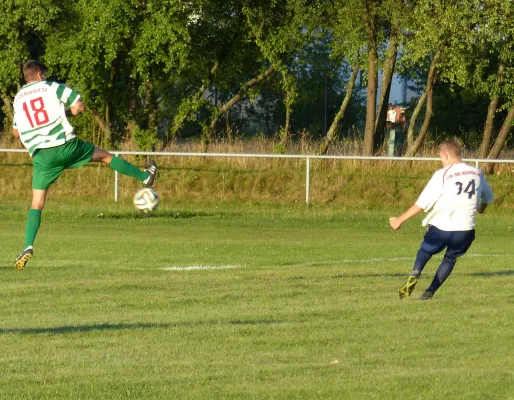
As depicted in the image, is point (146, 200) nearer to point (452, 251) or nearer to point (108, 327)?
point (108, 327)

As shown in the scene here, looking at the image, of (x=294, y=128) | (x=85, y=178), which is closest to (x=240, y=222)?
(x=85, y=178)

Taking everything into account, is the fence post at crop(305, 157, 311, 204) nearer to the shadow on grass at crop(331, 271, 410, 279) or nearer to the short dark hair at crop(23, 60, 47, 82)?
the shadow on grass at crop(331, 271, 410, 279)

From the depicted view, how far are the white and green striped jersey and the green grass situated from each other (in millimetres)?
1704

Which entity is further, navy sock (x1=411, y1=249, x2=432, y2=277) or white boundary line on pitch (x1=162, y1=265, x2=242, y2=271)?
white boundary line on pitch (x1=162, y1=265, x2=242, y2=271)

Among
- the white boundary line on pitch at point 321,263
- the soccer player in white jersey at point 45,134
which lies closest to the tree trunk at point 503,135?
the white boundary line on pitch at point 321,263

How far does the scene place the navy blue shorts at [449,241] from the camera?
1142 cm

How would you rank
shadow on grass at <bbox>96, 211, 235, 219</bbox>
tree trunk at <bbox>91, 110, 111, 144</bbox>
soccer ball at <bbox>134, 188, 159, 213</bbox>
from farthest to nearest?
1. tree trunk at <bbox>91, 110, 111, 144</bbox>
2. shadow on grass at <bbox>96, 211, 235, 219</bbox>
3. soccer ball at <bbox>134, 188, 159, 213</bbox>

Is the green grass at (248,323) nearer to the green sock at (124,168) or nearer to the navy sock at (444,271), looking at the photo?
the navy sock at (444,271)

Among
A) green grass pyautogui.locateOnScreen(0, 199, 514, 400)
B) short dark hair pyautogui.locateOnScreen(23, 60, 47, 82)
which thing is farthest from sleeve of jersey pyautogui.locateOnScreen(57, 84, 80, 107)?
green grass pyautogui.locateOnScreen(0, 199, 514, 400)

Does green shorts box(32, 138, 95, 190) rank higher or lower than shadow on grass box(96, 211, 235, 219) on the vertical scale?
higher

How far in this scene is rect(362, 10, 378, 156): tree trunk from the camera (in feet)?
107

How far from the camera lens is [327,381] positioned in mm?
7398

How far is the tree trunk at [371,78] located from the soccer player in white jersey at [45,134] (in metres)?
20.9

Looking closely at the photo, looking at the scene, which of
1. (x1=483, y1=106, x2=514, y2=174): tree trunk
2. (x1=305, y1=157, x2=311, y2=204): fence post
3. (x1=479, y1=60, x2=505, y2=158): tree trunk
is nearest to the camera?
(x1=305, y1=157, x2=311, y2=204): fence post
